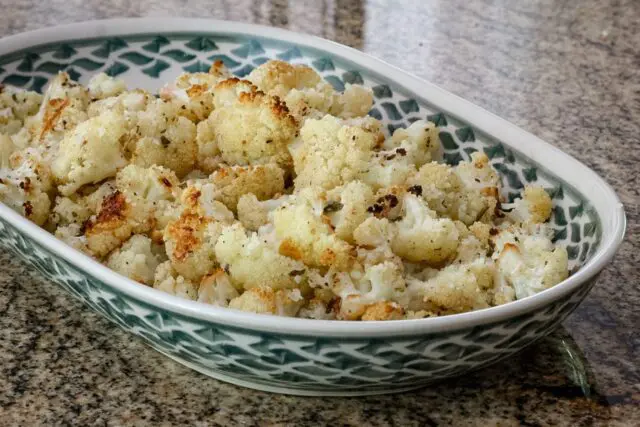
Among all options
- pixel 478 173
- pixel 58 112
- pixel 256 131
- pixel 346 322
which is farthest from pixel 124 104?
pixel 346 322

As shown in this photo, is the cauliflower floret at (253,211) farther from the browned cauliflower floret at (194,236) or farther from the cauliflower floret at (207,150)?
the cauliflower floret at (207,150)

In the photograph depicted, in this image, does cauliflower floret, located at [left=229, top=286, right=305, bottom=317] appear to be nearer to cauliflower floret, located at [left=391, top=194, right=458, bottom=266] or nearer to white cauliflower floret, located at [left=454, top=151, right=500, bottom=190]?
cauliflower floret, located at [left=391, top=194, right=458, bottom=266]

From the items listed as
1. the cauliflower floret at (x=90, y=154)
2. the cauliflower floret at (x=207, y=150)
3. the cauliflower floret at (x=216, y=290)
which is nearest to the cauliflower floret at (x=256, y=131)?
the cauliflower floret at (x=207, y=150)

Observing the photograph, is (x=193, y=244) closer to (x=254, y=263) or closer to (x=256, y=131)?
(x=254, y=263)

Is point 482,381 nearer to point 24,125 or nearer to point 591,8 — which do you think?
point 24,125

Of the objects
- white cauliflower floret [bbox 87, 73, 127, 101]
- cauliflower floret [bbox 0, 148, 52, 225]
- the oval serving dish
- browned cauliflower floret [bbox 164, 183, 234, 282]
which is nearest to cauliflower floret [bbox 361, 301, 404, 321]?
the oval serving dish

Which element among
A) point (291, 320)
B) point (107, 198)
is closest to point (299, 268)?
point (291, 320)
